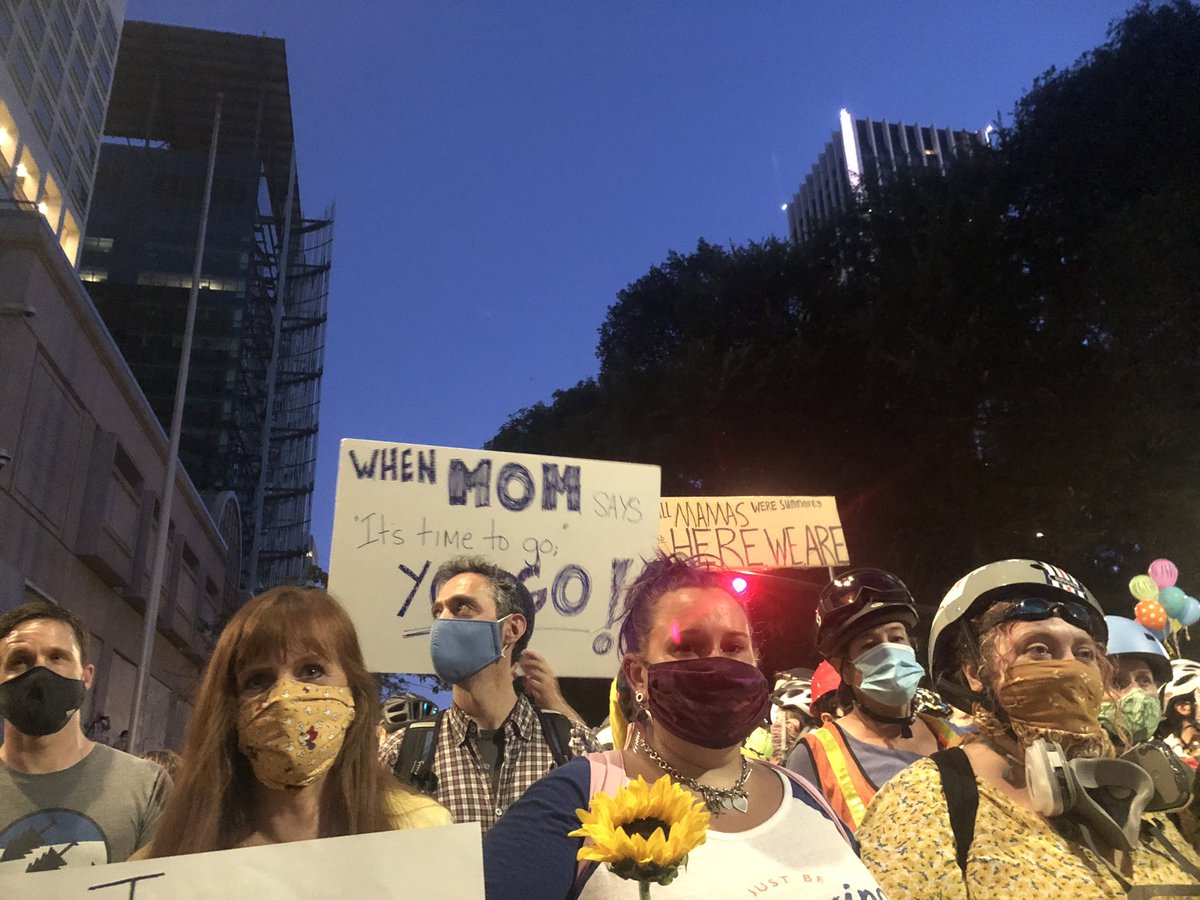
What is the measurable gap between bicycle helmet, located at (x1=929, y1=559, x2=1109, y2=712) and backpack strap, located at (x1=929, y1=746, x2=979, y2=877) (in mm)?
192

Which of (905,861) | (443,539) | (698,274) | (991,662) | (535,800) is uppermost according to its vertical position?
(698,274)

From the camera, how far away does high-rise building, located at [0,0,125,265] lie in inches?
1102

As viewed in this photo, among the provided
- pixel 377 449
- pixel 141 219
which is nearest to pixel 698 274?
pixel 377 449

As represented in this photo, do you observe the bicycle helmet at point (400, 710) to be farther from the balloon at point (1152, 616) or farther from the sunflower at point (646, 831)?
the balloon at point (1152, 616)

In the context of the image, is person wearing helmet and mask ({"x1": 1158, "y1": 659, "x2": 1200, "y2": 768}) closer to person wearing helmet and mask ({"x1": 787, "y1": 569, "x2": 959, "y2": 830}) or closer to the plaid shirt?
person wearing helmet and mask ({"x1": 787, "y1": 569, "x2": 959, "y2": 830})

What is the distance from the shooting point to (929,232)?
15258mm

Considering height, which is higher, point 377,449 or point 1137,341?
point 1137,341

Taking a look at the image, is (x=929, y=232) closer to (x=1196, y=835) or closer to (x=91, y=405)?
(x=1196, y=835)

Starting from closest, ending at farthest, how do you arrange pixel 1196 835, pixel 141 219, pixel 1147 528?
pixel 1196 835 → pixel 1147 528 → pixel 141 219

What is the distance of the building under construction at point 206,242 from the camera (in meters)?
51.9

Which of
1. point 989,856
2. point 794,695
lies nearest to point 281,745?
point 989,856

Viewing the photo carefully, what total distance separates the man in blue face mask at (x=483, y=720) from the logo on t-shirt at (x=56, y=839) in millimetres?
811

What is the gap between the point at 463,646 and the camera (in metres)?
3.18

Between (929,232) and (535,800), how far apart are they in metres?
15.1
